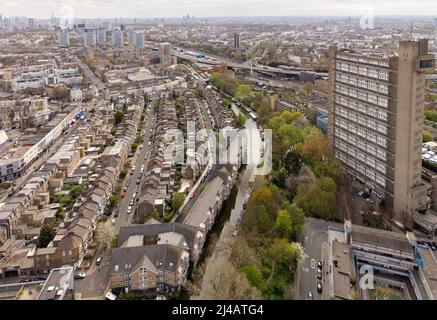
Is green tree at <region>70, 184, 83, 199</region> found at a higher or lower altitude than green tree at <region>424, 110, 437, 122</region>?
lower

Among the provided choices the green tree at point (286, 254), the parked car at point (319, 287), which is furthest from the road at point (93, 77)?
the parked car at point (319, 287)

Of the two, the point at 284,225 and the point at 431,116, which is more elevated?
the point at 431,116

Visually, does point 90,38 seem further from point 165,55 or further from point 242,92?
point 242,92

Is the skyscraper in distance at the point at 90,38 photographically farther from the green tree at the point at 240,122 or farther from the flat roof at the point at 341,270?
the flat roof at the point at 341,270

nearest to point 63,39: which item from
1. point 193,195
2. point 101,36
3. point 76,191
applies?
point 101,36

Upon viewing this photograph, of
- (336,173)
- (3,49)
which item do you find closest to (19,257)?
(336,173)

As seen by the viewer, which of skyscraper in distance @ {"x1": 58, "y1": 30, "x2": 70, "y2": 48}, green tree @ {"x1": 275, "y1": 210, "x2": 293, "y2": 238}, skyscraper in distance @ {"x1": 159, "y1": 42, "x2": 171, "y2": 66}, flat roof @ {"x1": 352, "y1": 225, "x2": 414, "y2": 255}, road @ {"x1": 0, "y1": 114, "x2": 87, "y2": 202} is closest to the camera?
flat roof @ {"x1": 352, "y1": 225, "x2": 414, "y2": 255}

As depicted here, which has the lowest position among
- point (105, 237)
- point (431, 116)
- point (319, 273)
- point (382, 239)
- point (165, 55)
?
point (319, 273)

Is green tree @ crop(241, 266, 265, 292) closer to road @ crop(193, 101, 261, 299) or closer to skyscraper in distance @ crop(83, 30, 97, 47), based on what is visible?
road @ crop(193, 101, 261, 299)

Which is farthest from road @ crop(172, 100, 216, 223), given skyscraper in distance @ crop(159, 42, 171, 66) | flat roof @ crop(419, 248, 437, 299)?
skyscraper in distance @ crop(159, 42, 171, 66)
